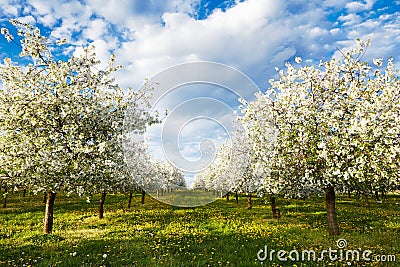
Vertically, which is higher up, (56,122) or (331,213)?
(56,122)

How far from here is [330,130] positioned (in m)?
13.4

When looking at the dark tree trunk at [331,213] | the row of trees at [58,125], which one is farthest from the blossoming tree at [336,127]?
the row of trees at [58,125]

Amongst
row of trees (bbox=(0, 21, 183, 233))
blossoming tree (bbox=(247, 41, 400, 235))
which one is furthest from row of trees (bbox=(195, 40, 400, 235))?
row of trees (bbox=(0, 21, 183, 233))

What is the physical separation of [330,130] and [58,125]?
1365cm

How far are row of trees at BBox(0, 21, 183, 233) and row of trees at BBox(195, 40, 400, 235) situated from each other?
24.9 feet

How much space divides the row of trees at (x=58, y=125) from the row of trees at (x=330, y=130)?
758cm

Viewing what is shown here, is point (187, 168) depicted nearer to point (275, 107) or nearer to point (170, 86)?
point (170, 86)

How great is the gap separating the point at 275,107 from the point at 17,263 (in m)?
13.5

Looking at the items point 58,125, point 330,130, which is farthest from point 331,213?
point 58,125

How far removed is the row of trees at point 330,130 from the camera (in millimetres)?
11719

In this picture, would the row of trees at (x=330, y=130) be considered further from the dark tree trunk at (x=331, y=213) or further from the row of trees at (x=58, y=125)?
the row of trees at (x=58, y=125)

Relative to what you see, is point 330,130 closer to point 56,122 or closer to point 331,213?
point 331,213

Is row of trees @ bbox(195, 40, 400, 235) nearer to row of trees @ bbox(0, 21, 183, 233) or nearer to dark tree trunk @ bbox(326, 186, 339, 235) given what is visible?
dark tree trunk @ bbox(326, 186, 339, 235)

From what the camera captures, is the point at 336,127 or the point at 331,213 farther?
the point at 331,213
